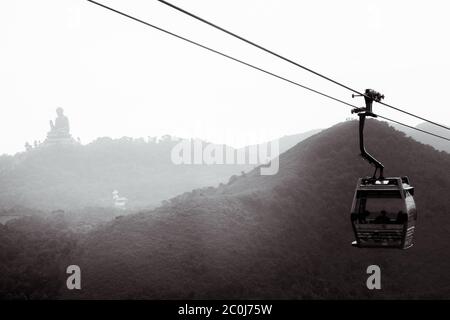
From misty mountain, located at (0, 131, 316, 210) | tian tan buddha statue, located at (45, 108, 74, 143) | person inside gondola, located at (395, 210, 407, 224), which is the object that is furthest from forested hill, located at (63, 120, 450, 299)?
tian tan buddha statue, located at (45, 108, 74, 143)

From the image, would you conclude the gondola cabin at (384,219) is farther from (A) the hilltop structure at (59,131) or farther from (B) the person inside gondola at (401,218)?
(A) the hilltop structure at (59,131)

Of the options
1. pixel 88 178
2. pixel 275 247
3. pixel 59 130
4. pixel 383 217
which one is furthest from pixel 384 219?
pixel 59 130

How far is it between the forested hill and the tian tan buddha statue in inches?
6012

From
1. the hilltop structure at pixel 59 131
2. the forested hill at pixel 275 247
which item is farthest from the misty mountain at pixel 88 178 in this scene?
the forested hill at pixel 275 247

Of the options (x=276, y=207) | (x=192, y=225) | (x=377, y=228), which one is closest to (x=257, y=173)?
(x=276, y=207)

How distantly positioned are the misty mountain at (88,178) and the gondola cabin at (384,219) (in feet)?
381

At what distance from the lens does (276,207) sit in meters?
48.5

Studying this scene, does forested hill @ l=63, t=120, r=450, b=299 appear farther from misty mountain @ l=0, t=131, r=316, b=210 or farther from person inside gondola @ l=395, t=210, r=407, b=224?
misty mountain @ l=0, t=131, r=316, b=210

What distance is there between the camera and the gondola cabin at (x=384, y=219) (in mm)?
11141

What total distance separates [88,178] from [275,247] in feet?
463

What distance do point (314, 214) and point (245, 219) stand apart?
959 cm
